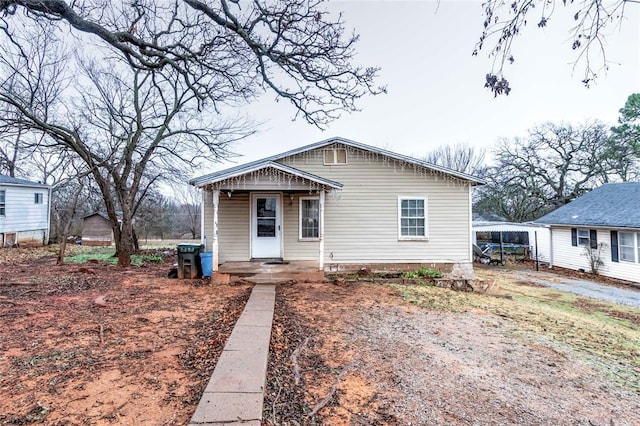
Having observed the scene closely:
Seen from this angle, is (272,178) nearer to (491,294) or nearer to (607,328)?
(491,294)

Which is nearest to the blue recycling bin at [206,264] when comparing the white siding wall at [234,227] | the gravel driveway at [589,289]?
the white siding wall at [234,227]

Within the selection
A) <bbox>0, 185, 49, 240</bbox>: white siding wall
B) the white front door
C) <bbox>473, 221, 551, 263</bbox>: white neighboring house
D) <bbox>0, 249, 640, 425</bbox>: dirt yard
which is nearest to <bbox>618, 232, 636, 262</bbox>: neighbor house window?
<bbox>473, 221, 551, 263</bbox>: white neighboring house

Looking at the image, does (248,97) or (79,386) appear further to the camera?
(248,97)

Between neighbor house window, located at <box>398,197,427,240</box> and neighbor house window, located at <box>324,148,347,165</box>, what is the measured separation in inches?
85.9

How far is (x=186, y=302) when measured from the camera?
6309mm

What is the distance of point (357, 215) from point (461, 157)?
2968cm

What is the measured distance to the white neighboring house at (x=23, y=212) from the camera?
16.0 meters

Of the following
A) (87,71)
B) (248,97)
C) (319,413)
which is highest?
(87,71)

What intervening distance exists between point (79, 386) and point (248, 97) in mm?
6400

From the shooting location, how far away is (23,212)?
17.3 meters

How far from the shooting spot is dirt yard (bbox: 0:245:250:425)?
105 inches

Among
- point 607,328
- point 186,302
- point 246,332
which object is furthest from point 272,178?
point 607,328

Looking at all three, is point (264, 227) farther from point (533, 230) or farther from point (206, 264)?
point (533, 230)

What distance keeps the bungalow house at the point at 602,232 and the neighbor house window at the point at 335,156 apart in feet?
41.9
